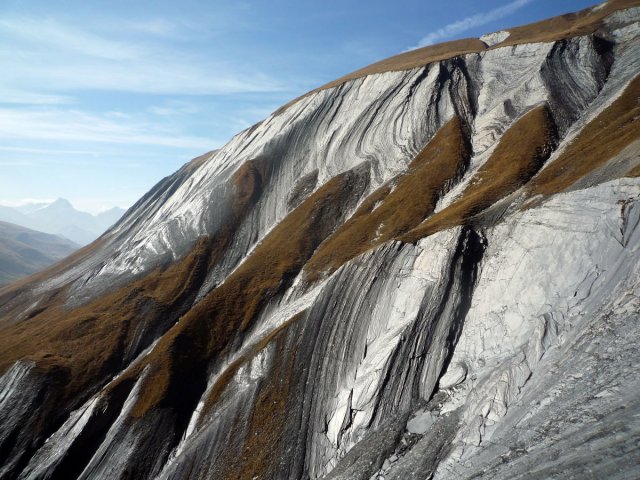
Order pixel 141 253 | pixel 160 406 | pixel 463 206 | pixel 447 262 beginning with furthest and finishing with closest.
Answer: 1. pixel 141 253
2. pixel 463 206
3. pixel 160 406
4. pixel 447 262

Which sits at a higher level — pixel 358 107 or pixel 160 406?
pixel 358 107

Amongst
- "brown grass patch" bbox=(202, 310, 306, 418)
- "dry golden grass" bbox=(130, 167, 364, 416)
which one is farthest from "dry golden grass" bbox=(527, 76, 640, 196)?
"dry golden grass" bbox=(130, 167, 364, 416)

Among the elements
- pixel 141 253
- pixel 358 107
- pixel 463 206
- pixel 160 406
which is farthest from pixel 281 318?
pixel 358 107

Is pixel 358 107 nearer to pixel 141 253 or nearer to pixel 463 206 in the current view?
pixel 463 206

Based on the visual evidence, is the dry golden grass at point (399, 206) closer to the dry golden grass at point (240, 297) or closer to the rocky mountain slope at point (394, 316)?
the rocky mountain slope at point (394, 316)

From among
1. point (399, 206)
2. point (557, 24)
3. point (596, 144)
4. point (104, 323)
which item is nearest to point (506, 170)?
point (596, 144)

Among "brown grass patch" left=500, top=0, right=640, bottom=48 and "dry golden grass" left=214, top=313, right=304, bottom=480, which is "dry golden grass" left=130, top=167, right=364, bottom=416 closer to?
"dry golden grass" left=214, top=313, right=304, bottom=480

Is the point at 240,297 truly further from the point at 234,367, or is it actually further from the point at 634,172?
the point at 634,172
